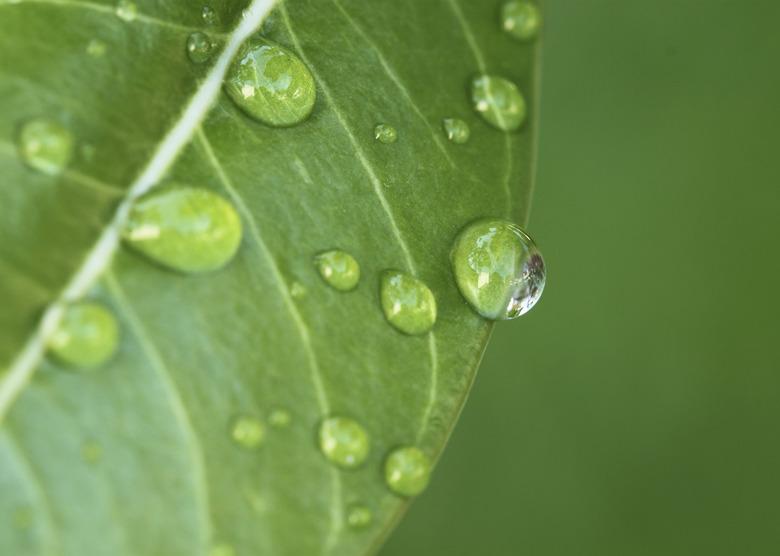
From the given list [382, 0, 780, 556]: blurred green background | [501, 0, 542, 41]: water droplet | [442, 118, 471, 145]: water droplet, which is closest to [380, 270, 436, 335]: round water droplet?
[442, 118, 471, 145]: water droplet

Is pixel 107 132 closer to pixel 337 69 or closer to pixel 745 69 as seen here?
pixel 337 69

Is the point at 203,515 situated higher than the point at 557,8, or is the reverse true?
the point at 557,8

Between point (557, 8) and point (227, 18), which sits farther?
point (557, 8)

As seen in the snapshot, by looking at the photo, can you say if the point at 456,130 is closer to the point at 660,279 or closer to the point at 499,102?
the point at 499,102

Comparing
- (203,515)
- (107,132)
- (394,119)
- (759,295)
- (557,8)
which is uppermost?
(557,8)

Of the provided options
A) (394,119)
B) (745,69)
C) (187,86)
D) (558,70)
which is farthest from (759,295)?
(187,86)

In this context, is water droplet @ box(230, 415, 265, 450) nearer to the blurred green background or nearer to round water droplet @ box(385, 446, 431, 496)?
round water droplet @ box(385, 446, 431, 496)

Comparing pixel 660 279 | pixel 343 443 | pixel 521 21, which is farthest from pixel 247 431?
pixel 660 279
